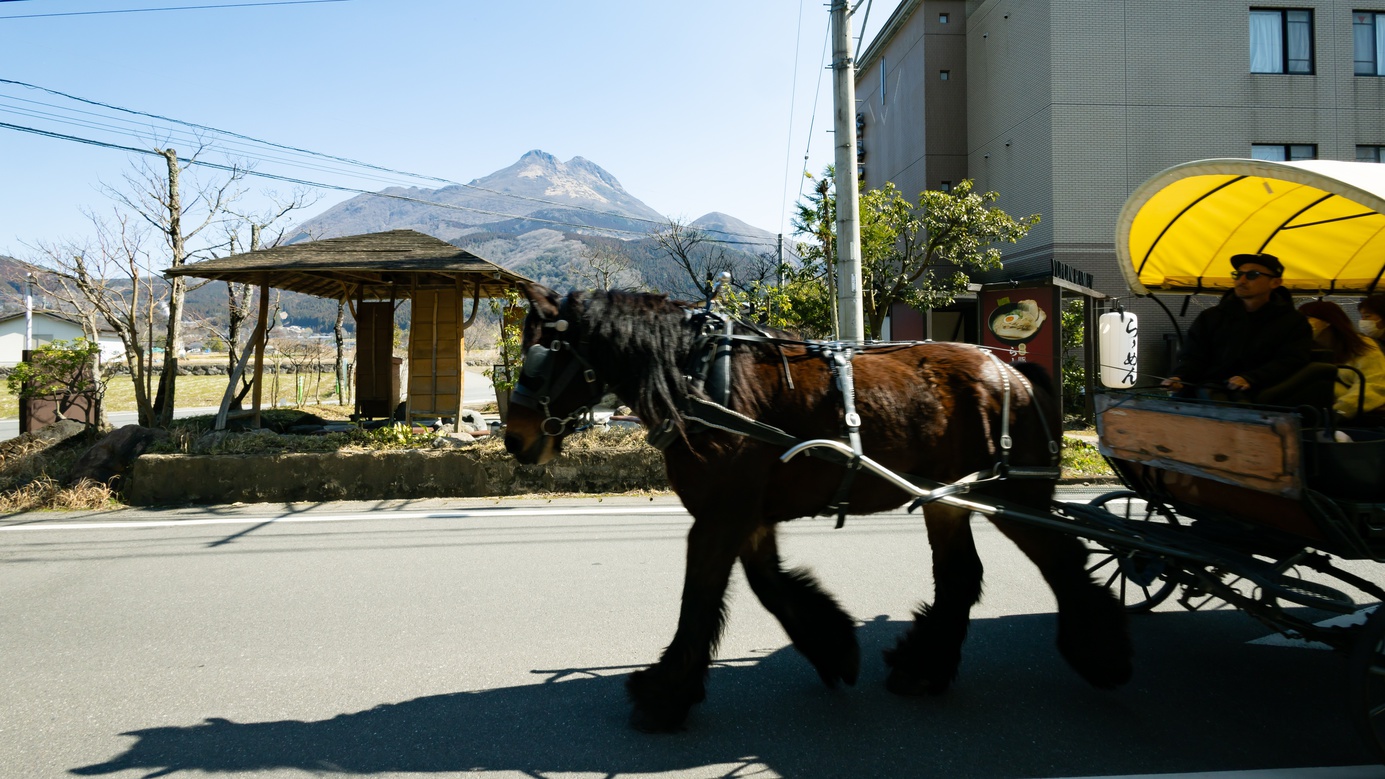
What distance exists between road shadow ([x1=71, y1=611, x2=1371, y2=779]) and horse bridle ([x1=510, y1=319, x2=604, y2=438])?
1.30 m

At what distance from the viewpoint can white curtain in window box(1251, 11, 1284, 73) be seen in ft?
60.6

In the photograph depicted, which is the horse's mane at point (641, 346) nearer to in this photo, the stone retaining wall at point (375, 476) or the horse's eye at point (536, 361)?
the horse's eye at point (536, 361)

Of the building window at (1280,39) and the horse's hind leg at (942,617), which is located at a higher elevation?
the building window at (1280,39)

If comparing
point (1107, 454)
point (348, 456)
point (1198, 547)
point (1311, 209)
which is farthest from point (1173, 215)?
point (348, 456)

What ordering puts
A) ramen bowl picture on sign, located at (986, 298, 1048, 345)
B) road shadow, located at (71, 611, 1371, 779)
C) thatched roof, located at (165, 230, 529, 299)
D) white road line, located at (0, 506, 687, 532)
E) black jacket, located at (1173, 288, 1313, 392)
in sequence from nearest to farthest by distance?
road shadow, located at (71, 611, 1371, 779), black jacket, located at (1173, 288, 1313, 392), white road line, located at (0, 506, 687, 532), thatched roof, located at (165, 230, 529, 299), ramen bowl picture on sign, located at (986, 298, 1048, 345)

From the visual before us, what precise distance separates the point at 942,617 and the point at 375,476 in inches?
273

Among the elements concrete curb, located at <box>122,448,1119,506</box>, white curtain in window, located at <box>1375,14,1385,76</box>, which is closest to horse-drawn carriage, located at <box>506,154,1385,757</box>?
concrete curb, located at <box>122,448,1119,506</box>

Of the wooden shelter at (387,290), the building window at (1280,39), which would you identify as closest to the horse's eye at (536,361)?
the wooden shelter at (387,290)

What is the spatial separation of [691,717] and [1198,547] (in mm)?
2423

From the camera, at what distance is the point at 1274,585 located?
3279mm

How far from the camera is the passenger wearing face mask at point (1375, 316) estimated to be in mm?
3893

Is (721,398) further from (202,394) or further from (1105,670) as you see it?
(202,394)

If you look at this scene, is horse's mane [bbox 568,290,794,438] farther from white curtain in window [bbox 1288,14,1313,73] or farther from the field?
white curtain in window [bbox 1288,14,1313,73]

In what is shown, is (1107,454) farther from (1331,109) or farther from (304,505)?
(1331,109)
